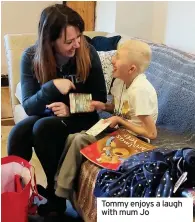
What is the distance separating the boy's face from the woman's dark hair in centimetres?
17

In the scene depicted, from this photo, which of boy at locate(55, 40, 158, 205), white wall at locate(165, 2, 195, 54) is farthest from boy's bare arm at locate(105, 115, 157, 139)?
white wall at locate(165, 2, 195, 54)

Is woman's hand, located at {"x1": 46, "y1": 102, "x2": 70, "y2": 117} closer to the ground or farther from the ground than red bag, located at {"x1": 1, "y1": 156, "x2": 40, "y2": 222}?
farther from the ground

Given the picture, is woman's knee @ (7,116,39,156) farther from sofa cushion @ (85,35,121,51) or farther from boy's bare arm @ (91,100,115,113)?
sofa cushion @ (85,35,121,51)

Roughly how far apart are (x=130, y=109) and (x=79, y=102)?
24 centimetres

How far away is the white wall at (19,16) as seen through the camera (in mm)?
3535

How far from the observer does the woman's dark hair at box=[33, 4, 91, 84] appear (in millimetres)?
1620

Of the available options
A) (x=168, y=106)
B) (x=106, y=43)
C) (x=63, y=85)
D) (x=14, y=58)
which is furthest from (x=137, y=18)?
(x=63, y=85)

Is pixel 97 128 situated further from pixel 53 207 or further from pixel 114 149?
pixel 53 207

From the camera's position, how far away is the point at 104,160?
1479 millimetres

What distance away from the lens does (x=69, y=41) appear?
1.65 metres

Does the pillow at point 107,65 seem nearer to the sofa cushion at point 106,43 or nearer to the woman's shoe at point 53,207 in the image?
the sofa cushion at point 106,43

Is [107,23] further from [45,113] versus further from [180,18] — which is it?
[45,113]

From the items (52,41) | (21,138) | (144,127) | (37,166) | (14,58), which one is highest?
(52,41)

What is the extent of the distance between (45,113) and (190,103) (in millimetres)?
720
